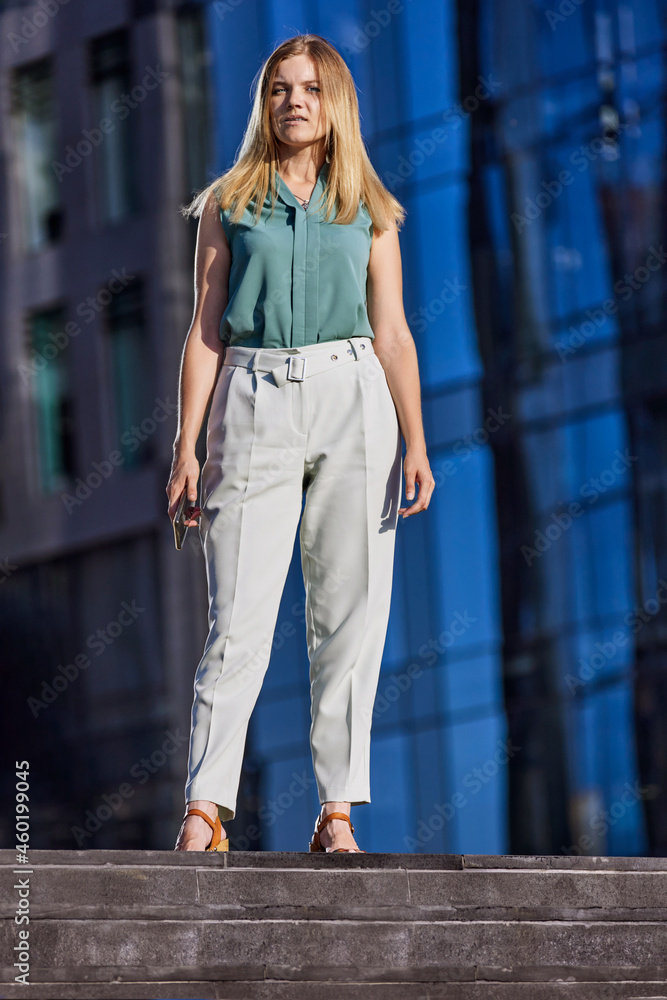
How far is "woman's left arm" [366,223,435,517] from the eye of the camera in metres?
5.37

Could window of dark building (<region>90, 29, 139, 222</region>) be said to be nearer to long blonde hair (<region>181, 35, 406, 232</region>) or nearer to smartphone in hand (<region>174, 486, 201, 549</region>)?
long blonde hair (<region>181, 35, 406, 232</region>)

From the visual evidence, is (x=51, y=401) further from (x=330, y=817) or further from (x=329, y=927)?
(x=329, y=927)

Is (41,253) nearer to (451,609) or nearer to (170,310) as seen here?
(170,310)

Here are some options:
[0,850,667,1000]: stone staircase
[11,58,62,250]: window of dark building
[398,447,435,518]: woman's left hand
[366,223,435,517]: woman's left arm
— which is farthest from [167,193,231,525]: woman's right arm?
[11,58,62,250]: window of dark building

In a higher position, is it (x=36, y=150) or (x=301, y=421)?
(x=36, y=150)

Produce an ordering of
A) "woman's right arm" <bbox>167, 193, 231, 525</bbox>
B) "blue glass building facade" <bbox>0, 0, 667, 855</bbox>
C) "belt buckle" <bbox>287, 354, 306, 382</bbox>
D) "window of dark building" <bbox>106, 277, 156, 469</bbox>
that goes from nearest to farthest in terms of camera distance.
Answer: "belt buckle" <bbox>287, 354, 306, 382</bbox>, "woman's right arm" <bbox>167, 193, 231, 525</bbox>, "blue glass building facade" <bbox>0, 0, 667, 855</bbox>, "window of dark building" <bbox>106, 277, 156, 469</bbox>

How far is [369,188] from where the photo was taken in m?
5.45

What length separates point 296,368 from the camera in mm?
5168

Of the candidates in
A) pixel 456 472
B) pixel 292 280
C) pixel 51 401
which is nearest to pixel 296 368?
pixel 292 280

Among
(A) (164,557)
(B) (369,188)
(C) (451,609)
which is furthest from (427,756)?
(B) (369,188)

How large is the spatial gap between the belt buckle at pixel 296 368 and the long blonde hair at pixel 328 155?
493 mm

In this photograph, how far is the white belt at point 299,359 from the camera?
5.17 metres

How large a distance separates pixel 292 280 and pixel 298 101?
60cm

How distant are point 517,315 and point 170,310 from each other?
17.2 feet
